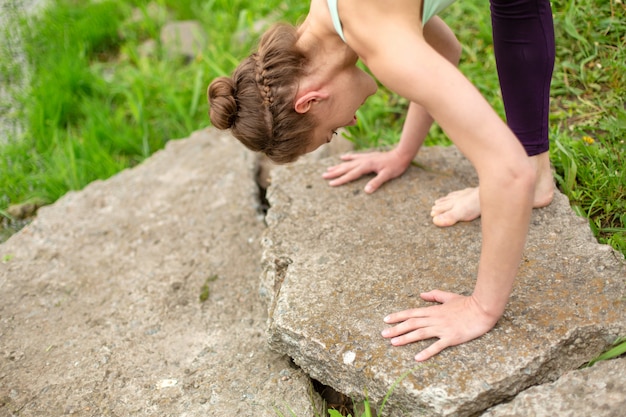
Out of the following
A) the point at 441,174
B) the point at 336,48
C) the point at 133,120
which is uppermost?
the point at 336,48

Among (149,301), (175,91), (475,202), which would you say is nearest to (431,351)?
(475,202)

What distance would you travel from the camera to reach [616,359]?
5.83 ft

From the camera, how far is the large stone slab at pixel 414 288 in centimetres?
181

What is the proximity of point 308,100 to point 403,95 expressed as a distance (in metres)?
0.35

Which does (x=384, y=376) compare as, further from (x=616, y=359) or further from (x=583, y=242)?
(x=583, y=242)

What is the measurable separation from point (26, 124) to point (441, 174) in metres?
2.52

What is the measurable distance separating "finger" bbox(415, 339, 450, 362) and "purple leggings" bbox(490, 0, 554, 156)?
2.63 feet

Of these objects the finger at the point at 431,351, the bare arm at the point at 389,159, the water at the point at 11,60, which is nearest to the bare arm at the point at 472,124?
the finger at the point at 431,351

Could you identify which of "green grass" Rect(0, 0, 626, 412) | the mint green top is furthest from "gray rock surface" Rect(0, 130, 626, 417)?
the mint green top

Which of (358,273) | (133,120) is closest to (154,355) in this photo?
(358,273)

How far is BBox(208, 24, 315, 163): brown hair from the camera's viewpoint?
1.95 metres

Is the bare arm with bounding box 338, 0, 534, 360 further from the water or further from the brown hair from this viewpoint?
the water

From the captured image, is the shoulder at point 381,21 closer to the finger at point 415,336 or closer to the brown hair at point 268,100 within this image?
the brown hair at point 268,100

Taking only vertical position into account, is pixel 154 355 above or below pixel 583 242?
below
